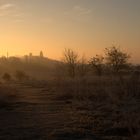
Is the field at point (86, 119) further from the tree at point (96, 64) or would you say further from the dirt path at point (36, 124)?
the tree at point (96, 64)

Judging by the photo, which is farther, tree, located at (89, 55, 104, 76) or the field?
tree, located at (89, 55, 104, 76)

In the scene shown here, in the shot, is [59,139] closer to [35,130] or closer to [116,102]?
[35,130]

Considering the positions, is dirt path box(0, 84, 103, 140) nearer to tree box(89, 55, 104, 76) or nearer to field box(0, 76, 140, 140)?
field box(0, 76, 140, 140)

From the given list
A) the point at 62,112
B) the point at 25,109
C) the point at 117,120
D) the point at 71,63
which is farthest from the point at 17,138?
the point at 71,63

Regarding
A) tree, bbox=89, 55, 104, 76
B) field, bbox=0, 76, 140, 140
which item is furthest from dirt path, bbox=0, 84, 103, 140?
tree, bbox=89, 55, 104, 76

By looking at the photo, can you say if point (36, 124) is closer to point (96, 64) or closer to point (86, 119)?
point (86, 119)

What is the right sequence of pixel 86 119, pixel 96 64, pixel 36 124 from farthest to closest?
pixel 96 64 < pixel 86 119 < pixel 36 124

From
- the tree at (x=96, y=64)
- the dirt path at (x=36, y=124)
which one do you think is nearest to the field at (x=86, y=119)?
the dirt path at (x=36, y=124)

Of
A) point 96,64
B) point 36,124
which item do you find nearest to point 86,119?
point 36,124

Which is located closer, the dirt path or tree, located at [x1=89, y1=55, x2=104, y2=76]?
the dirt path

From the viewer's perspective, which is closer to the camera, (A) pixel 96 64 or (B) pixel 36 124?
(B) pixel 36 124

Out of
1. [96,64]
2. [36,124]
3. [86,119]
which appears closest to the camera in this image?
[36,124]

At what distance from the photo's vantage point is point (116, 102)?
70.0 feet

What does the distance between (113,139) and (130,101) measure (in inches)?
364
